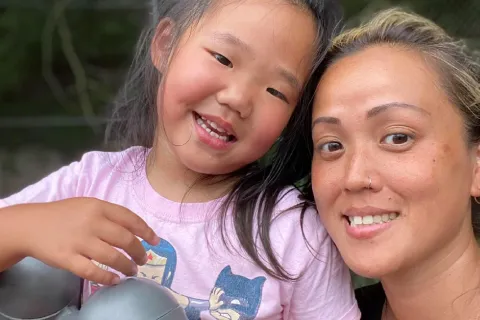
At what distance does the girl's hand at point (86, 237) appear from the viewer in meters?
0.98

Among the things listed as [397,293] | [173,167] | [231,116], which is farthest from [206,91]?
[397,293]

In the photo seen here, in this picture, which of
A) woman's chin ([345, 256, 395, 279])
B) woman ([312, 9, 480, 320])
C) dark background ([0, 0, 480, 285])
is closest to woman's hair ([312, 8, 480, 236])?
woman ([312, 9, 480, 320])

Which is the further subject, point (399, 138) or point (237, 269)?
point (237, 269)

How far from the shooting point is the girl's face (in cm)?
114

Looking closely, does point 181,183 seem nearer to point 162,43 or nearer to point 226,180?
point 226,180

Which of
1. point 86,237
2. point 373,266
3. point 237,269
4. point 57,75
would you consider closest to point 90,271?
point 86,237

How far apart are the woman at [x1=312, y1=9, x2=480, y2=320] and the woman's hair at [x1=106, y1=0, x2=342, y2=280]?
0.09m

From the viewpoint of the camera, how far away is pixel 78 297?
110 centimetres

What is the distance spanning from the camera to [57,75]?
3.10 metres

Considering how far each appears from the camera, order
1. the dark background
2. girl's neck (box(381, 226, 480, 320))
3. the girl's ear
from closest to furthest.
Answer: girl's neck (box(381, 226, 480, 320)) < the girl's ear < the dark background

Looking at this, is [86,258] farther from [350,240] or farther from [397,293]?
[397,293]

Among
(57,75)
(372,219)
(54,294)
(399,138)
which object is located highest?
(399,138)

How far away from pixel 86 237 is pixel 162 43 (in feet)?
1.46

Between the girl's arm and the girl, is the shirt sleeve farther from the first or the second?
the girl's arm
